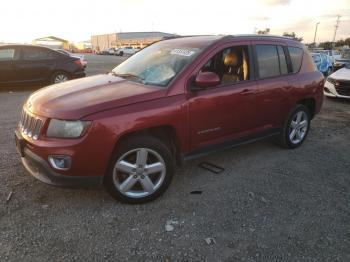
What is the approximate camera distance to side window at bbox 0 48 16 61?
33.3ft

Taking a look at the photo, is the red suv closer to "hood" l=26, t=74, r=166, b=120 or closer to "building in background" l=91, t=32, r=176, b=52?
"hood" l=26, t=74, r=166, b=120

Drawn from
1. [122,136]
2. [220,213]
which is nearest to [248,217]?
[220,213]

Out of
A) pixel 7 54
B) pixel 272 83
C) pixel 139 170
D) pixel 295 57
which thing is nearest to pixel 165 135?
pixel 139 170

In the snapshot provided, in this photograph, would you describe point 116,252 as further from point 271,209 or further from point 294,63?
point 294,63

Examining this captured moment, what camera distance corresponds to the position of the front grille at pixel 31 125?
326 cm

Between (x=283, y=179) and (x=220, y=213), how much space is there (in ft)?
4.35

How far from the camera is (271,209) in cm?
360

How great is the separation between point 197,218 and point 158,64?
78.3 inches

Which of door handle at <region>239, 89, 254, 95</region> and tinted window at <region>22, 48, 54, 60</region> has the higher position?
door handle at <region>239, 89, 254, 95</region>

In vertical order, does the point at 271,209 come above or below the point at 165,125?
below

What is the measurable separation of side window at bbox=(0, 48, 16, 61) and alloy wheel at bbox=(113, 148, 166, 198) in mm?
8604

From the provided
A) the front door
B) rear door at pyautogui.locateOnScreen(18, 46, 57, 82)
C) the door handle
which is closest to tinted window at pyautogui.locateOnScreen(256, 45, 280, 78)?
the front door

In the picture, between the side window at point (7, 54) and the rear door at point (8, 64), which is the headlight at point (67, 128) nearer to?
the rear door at point (8, 64)

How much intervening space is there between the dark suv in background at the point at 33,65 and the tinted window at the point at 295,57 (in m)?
7.95
